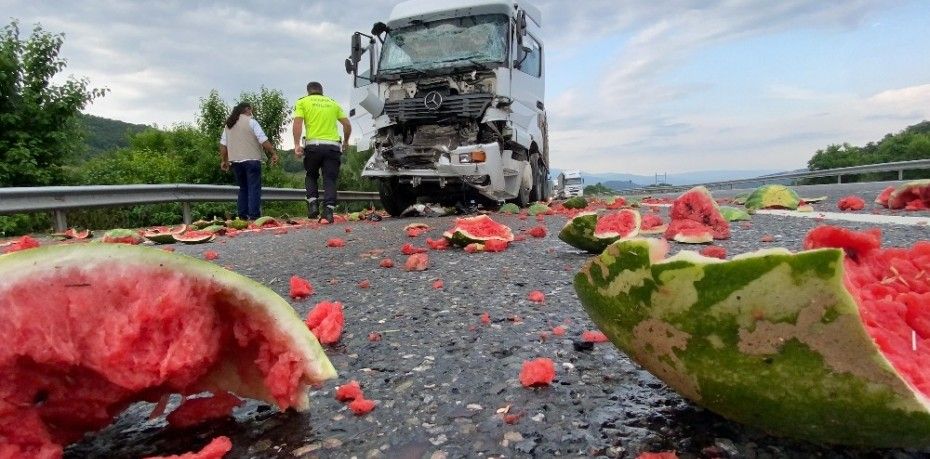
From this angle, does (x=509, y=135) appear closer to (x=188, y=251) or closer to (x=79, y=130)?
(x=188, y=251)

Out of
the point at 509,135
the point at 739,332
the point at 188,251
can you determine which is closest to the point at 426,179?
the point at 509,135

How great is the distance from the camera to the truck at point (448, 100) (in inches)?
424

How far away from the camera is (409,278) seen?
10.6ft

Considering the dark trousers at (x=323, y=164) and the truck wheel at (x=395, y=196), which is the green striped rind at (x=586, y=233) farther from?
the truck wheel at (x=395, y=196)

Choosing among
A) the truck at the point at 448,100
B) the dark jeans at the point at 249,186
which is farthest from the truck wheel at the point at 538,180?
the dark jeans at the point at 249,186

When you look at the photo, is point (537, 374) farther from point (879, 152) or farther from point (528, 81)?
point (879, 152)

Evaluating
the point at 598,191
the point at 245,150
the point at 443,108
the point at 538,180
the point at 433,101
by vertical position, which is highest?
the point at 433,101

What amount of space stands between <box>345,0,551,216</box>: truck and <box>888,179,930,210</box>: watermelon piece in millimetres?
5809

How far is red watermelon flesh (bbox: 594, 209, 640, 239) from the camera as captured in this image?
3.89 m

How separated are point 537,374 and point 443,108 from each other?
382 inches

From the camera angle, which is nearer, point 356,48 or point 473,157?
point 473,157

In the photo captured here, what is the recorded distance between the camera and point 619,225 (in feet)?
13.3

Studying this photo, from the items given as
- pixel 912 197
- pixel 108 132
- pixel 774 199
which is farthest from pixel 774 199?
pixel 108 132

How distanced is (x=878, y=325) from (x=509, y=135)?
10.2 m
